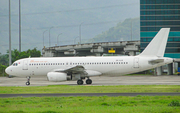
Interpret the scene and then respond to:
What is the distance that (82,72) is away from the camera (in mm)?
28234

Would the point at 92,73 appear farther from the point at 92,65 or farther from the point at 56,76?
the point at 56,76

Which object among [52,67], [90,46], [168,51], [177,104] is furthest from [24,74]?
[90,46]

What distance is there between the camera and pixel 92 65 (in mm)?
28906

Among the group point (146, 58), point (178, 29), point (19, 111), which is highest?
point (178, 29)

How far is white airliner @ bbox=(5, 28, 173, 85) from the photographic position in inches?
1091

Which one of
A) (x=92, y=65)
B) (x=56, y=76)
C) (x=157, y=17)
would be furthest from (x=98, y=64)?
(x=157, y=17)

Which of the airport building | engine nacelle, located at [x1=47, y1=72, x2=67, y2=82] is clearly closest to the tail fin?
engine nacelle, located at [x1=47, y1=72, x2=67, y2=82]

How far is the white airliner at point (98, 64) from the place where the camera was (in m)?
27.7

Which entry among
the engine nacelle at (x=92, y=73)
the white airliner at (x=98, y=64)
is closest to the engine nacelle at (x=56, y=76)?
the white airliner at (x=98, y=64)

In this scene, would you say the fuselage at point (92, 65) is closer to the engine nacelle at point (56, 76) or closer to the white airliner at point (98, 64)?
the white airliner at point (98, 64)

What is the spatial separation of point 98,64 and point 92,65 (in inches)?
27.4

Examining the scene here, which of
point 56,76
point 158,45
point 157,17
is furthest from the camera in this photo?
point 157,17

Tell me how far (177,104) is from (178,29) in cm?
5730

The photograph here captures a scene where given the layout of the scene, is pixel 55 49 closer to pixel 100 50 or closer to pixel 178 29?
pixel 100 50
